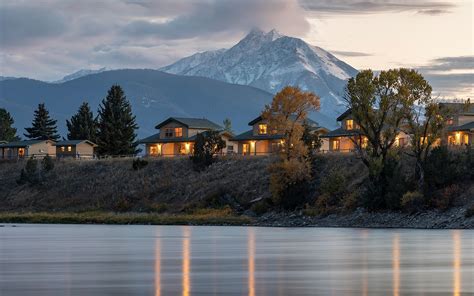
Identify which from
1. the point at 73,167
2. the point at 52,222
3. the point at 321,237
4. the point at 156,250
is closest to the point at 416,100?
the point at 321,237

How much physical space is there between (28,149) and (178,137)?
25228 mm

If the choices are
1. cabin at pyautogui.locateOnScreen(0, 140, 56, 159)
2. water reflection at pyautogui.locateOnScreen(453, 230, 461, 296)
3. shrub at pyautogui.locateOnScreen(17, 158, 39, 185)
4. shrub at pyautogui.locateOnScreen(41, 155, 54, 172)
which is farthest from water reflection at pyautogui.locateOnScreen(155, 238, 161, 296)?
cabin at pyautogui.locateOnScreen(0, 140, 56, 159)

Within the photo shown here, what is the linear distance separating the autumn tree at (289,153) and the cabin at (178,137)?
1731 inches

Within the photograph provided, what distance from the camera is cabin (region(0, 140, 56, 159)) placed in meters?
164

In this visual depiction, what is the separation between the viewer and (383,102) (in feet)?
310

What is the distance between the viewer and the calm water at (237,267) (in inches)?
1217

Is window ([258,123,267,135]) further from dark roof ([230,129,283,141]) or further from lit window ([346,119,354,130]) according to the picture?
lit window ([346,119,354,130])

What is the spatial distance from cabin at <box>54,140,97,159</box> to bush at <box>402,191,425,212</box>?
259 feet

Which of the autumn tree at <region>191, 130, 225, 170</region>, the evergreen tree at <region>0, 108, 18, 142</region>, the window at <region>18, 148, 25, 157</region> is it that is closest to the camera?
the autumn tree at <region>191, 130, 225, 170</region>

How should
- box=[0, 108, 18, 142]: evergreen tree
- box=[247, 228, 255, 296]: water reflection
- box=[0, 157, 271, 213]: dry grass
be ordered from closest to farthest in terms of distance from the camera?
box=[247, 228, 255, 296]: water reflection < box=[0, 157, 271, 213]: dry grass < box=[0, 108, 18, 142]: evergreen tree

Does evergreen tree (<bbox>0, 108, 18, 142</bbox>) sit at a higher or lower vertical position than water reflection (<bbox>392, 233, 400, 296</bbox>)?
higher

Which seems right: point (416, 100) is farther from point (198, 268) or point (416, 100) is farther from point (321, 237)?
point (198, 268)

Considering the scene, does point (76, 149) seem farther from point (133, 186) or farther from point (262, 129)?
point (133, 186)

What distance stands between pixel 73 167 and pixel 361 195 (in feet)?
190
